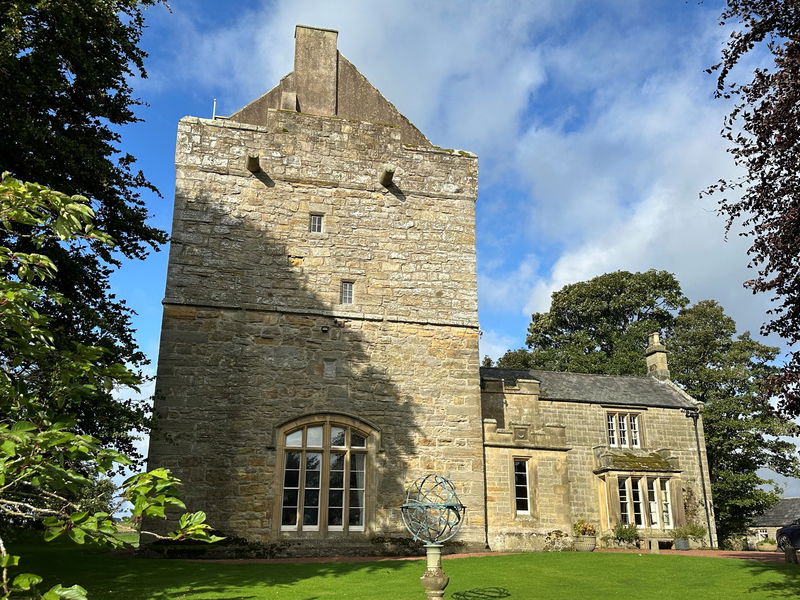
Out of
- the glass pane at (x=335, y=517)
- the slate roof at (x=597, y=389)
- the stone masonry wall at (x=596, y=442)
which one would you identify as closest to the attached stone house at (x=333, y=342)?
the glass pane at (x=335, y=517)

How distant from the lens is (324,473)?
632 inches

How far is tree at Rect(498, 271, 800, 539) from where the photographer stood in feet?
96.5

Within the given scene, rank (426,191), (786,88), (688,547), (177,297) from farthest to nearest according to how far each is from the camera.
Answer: (688,547) → (426,191) → (177,297) → (786,88)

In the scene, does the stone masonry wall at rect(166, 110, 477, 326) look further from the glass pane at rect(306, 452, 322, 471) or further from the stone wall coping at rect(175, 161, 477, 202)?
the glass pane at rect(306, 452, 322, 471)

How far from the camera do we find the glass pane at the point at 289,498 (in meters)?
15.8

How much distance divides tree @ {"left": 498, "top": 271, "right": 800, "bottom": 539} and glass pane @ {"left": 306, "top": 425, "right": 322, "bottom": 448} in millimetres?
14776

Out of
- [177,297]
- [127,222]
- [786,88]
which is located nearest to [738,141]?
[786,88]

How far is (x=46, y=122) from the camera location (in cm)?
1164

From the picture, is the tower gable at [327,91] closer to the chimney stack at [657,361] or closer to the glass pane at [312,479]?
the glass pane at [312,479]

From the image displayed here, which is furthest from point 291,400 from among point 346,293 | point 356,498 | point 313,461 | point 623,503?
point 623,503

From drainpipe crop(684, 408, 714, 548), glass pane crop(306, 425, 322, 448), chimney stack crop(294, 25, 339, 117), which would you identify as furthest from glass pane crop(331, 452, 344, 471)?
drainpipe crop(684, 408, 714, 548)

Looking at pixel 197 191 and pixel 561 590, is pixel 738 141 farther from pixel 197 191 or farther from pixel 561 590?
pixel 197 191

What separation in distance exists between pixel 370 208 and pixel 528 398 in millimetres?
8411

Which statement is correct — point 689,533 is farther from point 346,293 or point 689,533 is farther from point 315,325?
point 315,325
